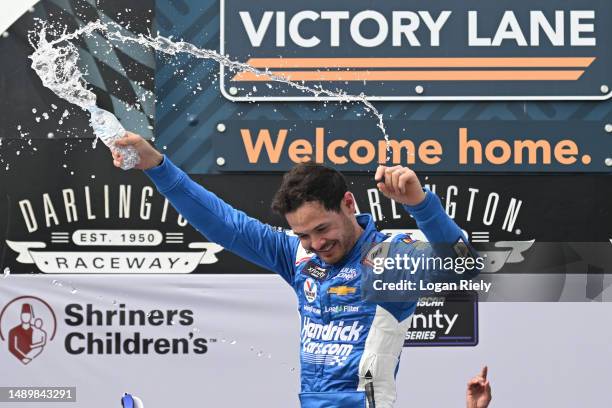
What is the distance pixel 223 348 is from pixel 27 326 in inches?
30.7

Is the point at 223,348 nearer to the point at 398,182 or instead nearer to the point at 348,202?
the point at 348,202

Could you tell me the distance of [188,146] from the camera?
3.89 m

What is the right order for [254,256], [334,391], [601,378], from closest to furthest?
[334,391] < [254,256] < [601,378]

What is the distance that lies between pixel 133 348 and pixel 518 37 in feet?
6.40

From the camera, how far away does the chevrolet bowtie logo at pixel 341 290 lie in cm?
259

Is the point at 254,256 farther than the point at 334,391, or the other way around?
the point at 254,256

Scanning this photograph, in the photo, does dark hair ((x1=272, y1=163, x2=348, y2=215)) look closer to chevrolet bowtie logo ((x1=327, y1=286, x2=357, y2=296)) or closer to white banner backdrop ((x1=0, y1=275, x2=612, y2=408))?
chevrolet bowtie logo ((x1=327, y1=286, x2=357, y2=296))

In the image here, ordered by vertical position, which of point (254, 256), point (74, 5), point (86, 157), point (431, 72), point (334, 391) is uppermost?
point (74, 5)

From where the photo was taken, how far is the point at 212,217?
8.79 feet

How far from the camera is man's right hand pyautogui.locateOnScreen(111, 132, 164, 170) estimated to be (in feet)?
8.20

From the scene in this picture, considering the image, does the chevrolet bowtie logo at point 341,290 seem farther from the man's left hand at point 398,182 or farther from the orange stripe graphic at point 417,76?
the orange stripe graphic at point 417,76

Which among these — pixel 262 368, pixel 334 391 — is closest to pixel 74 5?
pixel 262 368

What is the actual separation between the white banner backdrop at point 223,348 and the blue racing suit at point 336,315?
121 cm

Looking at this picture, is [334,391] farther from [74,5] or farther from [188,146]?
[74,5]
